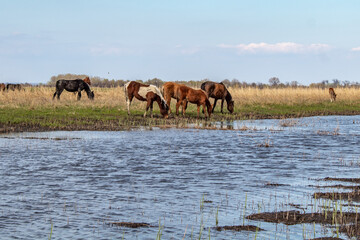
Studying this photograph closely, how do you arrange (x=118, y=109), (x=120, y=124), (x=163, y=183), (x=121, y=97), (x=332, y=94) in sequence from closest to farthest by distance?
(x=163, y=183), (x=120, y=124), (x=118, y=109), (x=121, y=97), (x=332, y=94)

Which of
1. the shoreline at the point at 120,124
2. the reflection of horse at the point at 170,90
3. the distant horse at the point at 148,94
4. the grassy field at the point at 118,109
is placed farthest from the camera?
the reflection of horse at the point at 170,90

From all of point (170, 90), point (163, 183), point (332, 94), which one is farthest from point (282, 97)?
point (163, 183)

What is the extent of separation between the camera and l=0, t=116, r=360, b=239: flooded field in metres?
6.82

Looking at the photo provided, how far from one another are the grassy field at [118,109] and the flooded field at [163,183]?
274 cm

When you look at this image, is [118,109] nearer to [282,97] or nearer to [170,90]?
[170,90]

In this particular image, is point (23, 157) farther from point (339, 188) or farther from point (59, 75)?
point (59, 75)

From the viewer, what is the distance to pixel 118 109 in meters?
26.0

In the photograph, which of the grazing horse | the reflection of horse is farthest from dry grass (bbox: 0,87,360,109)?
the reflection of horse

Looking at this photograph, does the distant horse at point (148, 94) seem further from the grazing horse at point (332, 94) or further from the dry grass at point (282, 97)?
the grazing horse at point (332, 94)

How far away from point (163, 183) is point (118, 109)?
16402 mm

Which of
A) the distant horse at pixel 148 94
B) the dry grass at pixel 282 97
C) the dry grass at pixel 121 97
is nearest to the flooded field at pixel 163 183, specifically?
the distant horse at pixel 148 94

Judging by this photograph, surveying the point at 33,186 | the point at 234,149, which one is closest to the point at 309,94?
the point at 234,149

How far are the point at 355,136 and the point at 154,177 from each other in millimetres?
10389

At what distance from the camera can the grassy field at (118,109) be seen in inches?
800
